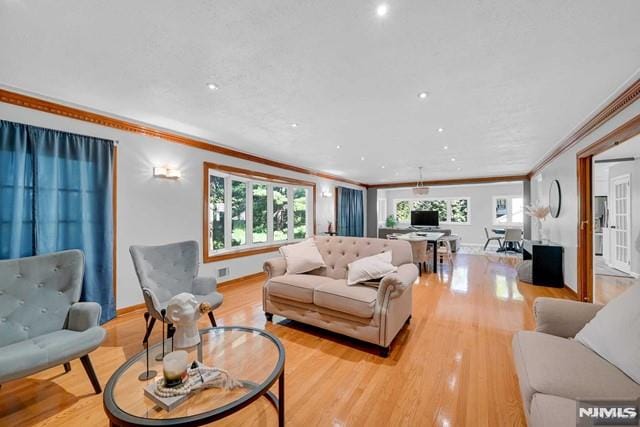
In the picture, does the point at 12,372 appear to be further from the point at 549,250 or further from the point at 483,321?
the point at 549,250

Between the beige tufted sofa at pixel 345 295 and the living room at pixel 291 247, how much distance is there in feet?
0.07

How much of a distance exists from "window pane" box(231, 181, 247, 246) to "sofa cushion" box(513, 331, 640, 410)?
437 cm

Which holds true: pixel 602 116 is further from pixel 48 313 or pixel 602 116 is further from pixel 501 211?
pixel 501 211

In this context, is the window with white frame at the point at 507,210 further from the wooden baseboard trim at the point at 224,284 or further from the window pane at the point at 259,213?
the wooden baseboard trim at the point at 224,284

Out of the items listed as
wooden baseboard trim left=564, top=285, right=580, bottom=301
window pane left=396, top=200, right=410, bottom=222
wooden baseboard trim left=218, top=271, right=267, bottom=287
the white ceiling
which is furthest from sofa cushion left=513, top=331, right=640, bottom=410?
window pane left=396, top=200, right=410, bottom=222

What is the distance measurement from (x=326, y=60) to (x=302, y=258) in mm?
2065

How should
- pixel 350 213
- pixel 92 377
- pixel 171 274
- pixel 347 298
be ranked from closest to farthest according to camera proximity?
1. pixel 92 377
2. pixel 347 298
3. pixel 171 274
4. pixel 350 213

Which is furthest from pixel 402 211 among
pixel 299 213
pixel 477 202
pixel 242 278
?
pixel 242 278

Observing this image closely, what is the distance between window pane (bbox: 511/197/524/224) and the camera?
30.9 feet

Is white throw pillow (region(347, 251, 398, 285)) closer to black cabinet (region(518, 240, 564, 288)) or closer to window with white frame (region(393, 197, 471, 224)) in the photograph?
black cabinet (region(518, 240, 564, 288))

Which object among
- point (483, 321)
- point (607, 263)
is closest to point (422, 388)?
point (483, 321)

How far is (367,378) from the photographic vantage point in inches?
78.7

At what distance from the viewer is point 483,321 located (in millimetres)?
2996

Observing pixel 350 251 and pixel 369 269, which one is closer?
pixel 369 269
